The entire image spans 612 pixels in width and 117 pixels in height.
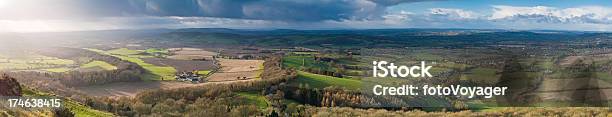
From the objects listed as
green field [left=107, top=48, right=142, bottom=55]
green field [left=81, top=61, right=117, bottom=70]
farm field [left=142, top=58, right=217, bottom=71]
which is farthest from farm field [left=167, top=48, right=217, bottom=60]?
green field [left=81, top=61, right=117, bottom=70]

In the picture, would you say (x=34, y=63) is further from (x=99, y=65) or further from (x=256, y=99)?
(x=256, y=99)

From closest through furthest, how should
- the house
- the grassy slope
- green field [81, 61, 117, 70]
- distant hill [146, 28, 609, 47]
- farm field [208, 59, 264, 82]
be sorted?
the grassy slope → distant hill [146, 28, 609, 47] → green field [81, 61, 117, 70] → farm field [208, 59, 264, 82] → the house

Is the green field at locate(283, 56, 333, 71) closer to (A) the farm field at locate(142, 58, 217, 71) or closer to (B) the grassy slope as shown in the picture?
(A) the farm field at locate(142, 58, 217, 71)

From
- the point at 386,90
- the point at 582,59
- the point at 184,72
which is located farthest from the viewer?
the point at 184,72

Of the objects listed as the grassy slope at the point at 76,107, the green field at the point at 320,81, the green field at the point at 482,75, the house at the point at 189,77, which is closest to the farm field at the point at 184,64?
the house at the point at 189,77

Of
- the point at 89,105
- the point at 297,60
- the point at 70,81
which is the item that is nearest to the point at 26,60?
the point at 70,81

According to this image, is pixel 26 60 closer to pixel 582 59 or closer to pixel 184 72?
pixel 184 72

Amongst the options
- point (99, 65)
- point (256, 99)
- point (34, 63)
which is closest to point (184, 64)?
point (99, 65)
